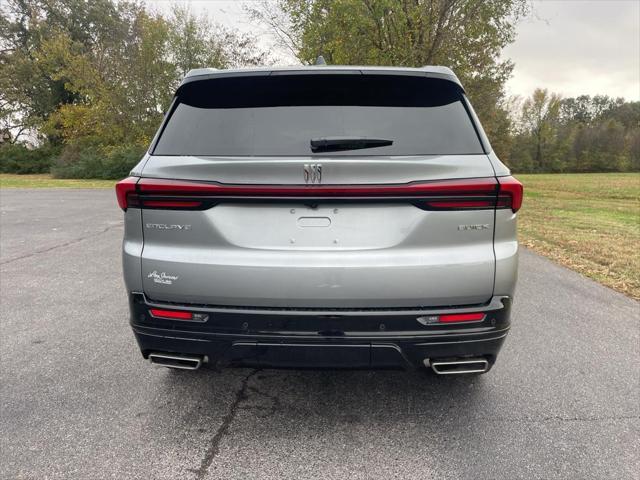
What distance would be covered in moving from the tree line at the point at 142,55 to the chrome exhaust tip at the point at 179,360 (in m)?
13.7

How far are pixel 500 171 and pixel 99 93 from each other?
37.5 metres

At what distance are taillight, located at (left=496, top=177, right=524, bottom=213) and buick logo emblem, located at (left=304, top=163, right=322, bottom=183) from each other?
85 cm

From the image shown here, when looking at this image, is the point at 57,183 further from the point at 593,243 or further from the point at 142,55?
the point at 593,243

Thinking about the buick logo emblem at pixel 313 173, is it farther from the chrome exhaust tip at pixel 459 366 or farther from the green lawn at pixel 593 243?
the green lawn at pixel 593 243

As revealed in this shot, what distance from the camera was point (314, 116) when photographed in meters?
2.33

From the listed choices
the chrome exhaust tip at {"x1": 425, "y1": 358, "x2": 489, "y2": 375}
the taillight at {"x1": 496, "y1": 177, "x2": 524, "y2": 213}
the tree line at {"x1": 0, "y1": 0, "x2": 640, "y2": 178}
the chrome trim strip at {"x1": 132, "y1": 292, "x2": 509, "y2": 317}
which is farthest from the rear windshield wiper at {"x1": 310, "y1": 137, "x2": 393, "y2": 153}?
the tree line at {"x1": 0, "y1": 0, "x2": 640, "y2": 178}

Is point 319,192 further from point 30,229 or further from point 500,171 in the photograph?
point 30,229

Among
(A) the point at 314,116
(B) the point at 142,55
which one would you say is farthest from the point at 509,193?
(B) the point at 142,55

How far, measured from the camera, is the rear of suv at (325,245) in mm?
2059

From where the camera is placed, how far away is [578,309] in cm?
461

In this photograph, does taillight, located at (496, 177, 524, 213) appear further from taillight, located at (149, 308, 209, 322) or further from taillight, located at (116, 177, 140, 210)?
taillight, located at (116, 177, 140, 210)

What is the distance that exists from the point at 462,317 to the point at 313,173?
99cm

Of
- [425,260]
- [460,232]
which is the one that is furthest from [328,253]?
[460,232]

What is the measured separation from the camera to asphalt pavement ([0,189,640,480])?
2.18m
